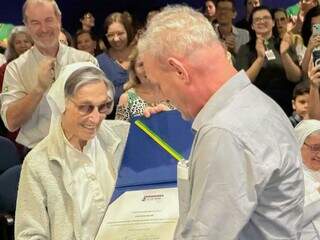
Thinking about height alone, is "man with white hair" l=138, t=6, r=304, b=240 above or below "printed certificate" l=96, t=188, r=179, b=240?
above

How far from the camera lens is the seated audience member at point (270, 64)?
14.4ft

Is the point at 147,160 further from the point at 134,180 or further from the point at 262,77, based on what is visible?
the point at 262,77

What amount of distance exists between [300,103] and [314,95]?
176mm

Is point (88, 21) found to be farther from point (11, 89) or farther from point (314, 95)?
point (11, 89)

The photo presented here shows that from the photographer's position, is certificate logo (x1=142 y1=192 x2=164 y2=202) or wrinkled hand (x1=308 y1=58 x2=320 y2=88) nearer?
certificate logo (x1=142 y1=192 x2=164 y2=202)

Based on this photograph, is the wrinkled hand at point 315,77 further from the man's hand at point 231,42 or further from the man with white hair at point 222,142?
the man with white hair at point 222,142

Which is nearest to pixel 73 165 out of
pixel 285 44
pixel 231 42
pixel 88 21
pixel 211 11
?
pixel 285 44

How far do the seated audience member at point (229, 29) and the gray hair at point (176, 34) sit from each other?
11.6ft

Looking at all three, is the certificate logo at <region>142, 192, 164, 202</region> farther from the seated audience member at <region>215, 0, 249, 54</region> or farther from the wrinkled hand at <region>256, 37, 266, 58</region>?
the seated audience member at <region>215, 0, 249, 54</region>

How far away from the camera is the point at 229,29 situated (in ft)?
16.5

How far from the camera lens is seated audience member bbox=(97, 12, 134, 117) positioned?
13.1ft

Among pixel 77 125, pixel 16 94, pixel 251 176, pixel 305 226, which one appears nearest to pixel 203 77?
pixel 251 176

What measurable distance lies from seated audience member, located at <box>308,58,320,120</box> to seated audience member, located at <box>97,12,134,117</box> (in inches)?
43.1

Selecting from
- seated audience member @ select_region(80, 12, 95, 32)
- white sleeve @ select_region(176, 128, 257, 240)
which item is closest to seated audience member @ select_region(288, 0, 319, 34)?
seated audience member @ select_region(80, 12, 95, 32)
